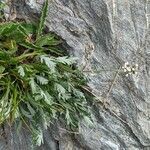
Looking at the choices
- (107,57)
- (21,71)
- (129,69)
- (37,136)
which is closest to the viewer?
(21,71)

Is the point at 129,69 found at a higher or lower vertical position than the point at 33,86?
lower

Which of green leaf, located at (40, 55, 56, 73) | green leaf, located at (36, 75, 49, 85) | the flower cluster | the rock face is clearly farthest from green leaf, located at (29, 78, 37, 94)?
the flower cluster

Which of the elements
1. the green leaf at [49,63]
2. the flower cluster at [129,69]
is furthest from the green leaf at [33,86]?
the flower cluster at [129,69]

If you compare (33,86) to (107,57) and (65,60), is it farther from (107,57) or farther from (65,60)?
(107,57)

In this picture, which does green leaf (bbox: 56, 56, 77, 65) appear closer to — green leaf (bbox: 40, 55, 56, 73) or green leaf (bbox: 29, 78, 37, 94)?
green leaf (bbox: 40, 55, 56, 73)

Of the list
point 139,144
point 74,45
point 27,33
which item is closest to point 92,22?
point 74,45

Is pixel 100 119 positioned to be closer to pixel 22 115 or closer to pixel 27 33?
pixel 22 115

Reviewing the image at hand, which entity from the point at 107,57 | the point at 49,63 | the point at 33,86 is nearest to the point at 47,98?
the point at 33,86

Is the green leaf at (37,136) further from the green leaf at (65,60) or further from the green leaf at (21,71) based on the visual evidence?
the green leaf at (65,60)
